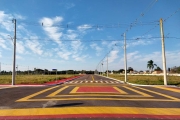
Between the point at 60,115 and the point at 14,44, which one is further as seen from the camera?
the point at 14,44

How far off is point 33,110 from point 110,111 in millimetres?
3477

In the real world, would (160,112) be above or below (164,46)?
below

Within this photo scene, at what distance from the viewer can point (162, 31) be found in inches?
952

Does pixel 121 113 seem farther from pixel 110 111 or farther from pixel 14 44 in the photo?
pixel 14 44

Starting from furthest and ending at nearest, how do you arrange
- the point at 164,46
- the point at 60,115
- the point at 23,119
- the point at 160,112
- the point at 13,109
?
the point at 164,46
the point at 13,109
the point at 160,112
the point at 60,115
the point at 23,119

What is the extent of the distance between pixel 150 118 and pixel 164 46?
59.5 feet

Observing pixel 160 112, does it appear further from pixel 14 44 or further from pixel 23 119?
pixel 14 44

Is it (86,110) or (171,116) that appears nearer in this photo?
(171,116)

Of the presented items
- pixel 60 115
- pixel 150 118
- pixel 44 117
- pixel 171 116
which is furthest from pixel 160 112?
pixel 44 117

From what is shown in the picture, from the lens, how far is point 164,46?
2366 cm

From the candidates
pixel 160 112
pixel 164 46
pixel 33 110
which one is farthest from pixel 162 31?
pixel 33 110

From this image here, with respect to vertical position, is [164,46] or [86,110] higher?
[164,46]

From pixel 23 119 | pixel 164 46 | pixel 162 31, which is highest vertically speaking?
pixel 162 31

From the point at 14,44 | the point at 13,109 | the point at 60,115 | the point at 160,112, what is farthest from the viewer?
the point at 14,44
